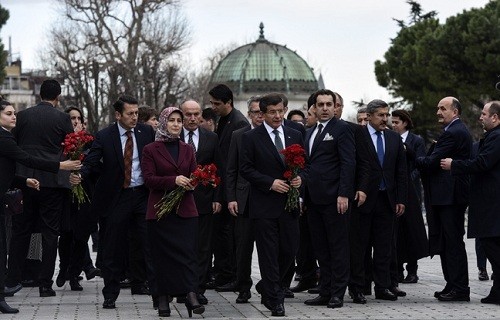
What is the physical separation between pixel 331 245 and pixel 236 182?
1234 mm

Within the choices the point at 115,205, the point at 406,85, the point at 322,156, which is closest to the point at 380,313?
the point at 322,156

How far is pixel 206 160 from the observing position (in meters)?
17.4

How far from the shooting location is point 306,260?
18.7m

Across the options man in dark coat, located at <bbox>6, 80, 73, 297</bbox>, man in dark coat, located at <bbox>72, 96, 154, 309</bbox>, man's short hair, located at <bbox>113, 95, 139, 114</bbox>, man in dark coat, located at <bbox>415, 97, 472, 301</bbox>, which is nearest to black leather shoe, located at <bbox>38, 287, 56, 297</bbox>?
man in dark coat, located at <bbox>6, 80, 73, 297</bbox>

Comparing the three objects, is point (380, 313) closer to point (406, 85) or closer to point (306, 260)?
point (306, 260)

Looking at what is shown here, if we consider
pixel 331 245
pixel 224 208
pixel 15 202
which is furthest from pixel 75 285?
pixel 331 245

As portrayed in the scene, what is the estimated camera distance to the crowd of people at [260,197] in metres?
15.3

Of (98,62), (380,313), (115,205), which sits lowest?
(380,313)

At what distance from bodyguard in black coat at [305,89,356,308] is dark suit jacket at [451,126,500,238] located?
47.7 inches

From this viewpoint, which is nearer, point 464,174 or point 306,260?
point 464,174

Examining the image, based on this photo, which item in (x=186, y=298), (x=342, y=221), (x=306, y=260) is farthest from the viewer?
(x=306, y=260)

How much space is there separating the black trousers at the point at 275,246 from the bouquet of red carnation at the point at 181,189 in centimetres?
86

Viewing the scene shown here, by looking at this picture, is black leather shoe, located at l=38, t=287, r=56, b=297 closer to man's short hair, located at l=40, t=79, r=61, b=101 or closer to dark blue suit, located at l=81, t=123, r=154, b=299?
dark blue suit, located at l=81, t=123, r=154, b=299

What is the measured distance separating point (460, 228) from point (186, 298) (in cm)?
359
